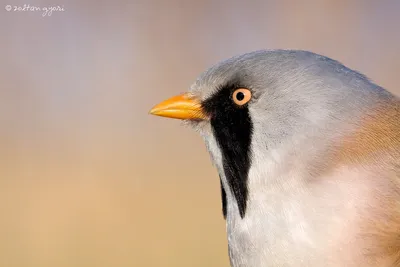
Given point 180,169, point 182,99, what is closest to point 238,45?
point 180,169

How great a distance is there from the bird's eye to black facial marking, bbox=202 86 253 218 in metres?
0.01

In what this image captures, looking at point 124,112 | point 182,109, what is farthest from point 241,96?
point 124,112

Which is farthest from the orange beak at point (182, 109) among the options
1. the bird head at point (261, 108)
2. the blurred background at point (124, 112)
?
the blurred background at point (124, 112)

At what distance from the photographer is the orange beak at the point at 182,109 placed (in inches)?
88.0

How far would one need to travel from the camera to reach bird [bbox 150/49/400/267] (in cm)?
179

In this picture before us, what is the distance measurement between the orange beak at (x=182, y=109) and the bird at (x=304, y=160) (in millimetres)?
49

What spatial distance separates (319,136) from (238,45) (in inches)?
138

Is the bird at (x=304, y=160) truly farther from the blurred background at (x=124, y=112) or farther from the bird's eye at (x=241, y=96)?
the blurred background at (x=124, y=112)

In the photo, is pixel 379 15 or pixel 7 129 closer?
pixel 7 129

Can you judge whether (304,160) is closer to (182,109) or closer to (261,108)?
(261,108)

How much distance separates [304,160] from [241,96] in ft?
0.96

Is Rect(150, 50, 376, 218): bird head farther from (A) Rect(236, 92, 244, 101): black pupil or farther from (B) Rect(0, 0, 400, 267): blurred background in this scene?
(B) Rect(0, 0, 400, 267): blurred background

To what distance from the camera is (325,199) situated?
1812mm

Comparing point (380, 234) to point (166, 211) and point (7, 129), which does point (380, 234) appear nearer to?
point (166, 211)
